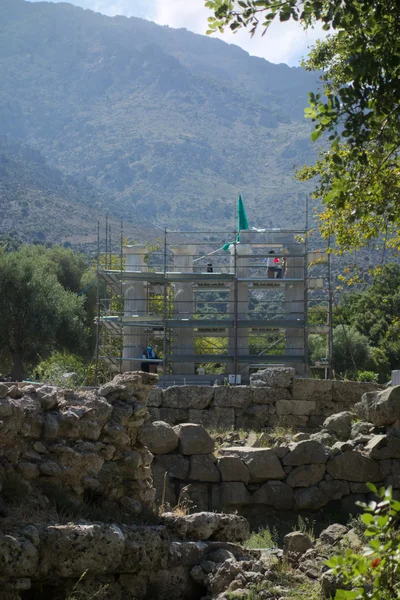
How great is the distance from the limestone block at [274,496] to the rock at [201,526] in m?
3.78

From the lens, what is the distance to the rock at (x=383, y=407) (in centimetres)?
1544

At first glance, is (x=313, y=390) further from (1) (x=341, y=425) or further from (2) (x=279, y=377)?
(1) (x=341, y=425)

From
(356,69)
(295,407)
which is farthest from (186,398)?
(356,69)

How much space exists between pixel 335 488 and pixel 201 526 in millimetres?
4467

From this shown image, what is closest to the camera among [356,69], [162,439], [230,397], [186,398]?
[356,69]

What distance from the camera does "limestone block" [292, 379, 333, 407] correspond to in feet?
62.0

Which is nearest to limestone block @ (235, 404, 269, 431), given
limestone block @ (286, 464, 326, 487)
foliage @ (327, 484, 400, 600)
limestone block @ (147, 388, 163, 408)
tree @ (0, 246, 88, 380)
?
limestone block @ (147, 388, 163, 408)

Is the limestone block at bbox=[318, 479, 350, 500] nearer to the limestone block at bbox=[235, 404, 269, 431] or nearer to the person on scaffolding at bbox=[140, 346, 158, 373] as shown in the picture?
the limestone block at bbox=[235, 404, 269, 431]

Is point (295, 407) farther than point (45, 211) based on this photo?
No

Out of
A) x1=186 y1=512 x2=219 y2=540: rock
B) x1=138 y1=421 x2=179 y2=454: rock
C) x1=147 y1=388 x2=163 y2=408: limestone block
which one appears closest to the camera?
x1=186 y1=512 x2=219 y2=540: rock

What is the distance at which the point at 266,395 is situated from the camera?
61.7 feet

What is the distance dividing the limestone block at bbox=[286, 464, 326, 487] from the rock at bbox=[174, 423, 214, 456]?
124cm

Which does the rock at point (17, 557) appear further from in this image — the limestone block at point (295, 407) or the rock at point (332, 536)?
the limestone block at point (295, 407)

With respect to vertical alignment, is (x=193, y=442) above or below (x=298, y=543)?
above
